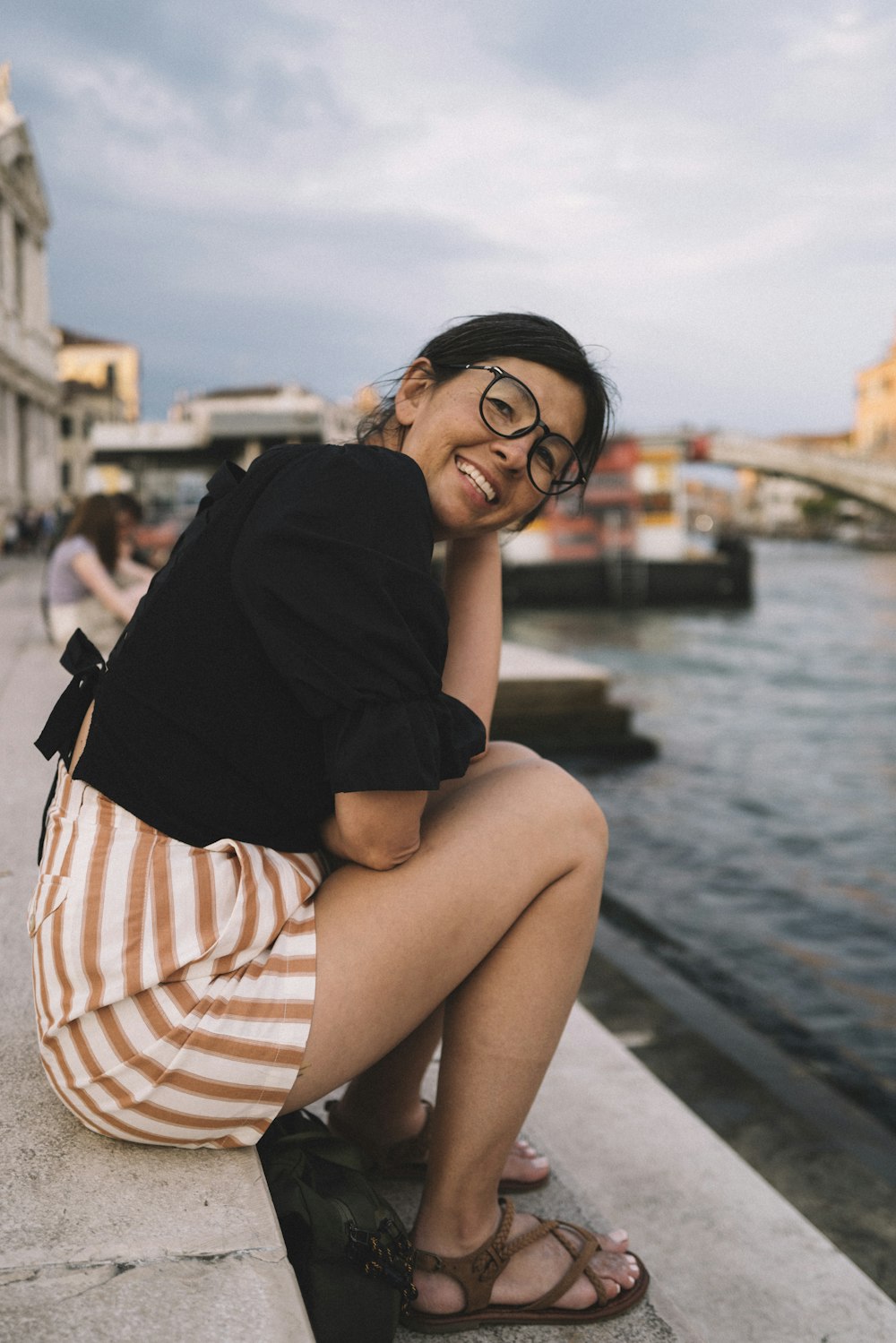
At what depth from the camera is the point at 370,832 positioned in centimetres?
116

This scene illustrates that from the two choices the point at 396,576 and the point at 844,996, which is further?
the point at 844,996

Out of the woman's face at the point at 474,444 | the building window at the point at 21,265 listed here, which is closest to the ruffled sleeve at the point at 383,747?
the woman's face at the point at 474,444

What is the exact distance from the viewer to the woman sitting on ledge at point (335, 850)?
1.11 meters

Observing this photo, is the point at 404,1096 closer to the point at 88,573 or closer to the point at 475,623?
the point at 475,623

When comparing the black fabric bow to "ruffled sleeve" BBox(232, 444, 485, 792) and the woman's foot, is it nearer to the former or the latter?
"ruffled sleeve" BBox(232, 444, 485, 792)

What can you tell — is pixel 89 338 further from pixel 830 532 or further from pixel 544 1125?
pixel 544 1125

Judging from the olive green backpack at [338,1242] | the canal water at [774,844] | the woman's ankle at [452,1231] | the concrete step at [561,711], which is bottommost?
the canal water at [774,844]

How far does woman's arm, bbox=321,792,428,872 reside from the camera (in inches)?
44.9

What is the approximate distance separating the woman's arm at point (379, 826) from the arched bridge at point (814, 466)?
4337 centimetres

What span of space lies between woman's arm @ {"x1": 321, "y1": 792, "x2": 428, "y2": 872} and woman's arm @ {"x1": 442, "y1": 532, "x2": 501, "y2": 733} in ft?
1.13

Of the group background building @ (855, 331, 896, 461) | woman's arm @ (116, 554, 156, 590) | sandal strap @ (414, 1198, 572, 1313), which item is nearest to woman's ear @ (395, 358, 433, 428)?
sandal strap @ (414, 1198, 572, 1313)

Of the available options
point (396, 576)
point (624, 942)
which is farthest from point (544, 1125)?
point (624, 942)

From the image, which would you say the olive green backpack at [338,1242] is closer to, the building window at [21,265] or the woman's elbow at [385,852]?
the woman's elbow at [385,852]

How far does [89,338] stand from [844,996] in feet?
244
